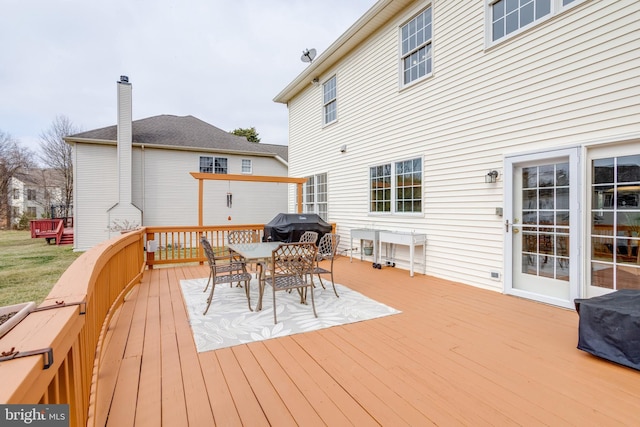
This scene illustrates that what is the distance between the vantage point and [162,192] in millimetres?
13312

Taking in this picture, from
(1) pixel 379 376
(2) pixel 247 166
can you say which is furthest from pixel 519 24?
(2) pixel 247 166

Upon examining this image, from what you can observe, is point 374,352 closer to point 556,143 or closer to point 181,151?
point 556,143

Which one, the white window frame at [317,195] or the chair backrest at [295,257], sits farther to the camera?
the white window frame at [317,195]

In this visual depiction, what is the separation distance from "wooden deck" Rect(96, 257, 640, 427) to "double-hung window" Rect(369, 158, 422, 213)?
298 centimetres

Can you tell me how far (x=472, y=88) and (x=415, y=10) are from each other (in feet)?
7.66

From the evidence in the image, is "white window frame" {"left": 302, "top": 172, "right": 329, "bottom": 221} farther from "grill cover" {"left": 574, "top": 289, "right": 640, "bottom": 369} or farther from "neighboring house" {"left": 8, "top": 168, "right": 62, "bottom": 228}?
"neighboring house" {"left": 8, "top": 168, "right": 62, "bottom": 228}

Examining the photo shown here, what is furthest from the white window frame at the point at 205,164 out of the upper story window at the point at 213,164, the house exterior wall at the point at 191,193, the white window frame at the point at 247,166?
the white window frame at the point at 247,166

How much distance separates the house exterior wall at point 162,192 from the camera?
40.2ft

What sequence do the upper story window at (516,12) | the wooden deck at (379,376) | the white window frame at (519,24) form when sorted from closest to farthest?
the wooden deck at (379,376), the white window frame at (519,24), the upper story window at (516,12)

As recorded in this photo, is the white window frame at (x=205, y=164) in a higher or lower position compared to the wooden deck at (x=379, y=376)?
higher

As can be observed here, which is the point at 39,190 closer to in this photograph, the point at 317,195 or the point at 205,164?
the point at 205,164

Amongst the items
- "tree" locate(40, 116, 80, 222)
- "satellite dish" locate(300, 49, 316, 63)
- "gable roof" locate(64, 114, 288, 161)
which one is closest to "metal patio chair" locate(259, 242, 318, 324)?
"satellite dish" locate(300, 49, 316, 63)

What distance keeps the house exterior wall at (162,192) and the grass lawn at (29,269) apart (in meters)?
1.54

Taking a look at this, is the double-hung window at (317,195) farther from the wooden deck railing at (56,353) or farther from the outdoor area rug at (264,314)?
the wooden deck railing at (56,353)
